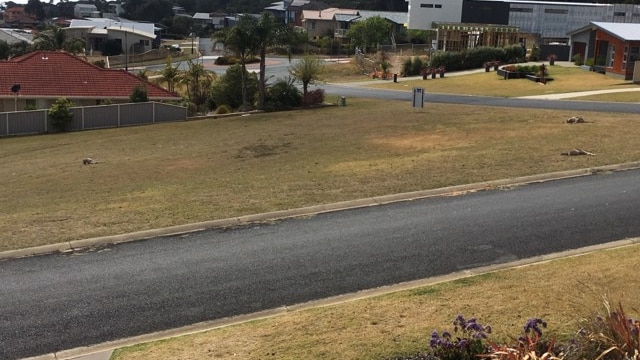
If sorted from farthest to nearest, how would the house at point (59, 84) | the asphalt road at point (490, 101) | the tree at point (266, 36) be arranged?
the tree at point (266, 36), the house at point (59, 84), the asphalt road at point (490, 101)

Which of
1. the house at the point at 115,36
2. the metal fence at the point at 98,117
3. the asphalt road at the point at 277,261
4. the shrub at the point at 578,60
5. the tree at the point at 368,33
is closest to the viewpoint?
the asphalt road at the point at 277,261

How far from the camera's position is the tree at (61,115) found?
35719 mm

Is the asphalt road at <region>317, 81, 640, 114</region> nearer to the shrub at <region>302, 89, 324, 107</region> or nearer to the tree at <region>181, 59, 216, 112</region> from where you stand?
the shrub at <region>302, 89, 324, 107</region>

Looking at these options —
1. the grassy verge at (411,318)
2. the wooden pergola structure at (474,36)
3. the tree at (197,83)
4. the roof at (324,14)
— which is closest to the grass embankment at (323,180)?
the grassy verge at (411,318)

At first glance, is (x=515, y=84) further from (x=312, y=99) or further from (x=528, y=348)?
(x=528, y=348)

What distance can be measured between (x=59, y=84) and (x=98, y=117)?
6278mm

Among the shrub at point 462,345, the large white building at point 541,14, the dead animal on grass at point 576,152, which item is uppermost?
the large white building at point 541,14

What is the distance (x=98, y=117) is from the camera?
122 feet

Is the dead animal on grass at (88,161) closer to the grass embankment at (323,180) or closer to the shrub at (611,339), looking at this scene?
the grass embankment at (323,180)

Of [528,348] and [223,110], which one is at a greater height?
[528,348]

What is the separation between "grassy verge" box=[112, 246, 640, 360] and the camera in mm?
6664

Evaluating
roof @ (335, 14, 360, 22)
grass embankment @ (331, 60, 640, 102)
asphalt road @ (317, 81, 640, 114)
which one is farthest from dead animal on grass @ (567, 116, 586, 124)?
roof @ (335, 14, 360, 22)

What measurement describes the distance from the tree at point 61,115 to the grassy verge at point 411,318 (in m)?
31.5

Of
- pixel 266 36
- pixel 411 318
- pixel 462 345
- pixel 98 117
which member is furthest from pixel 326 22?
pixel 462 345
